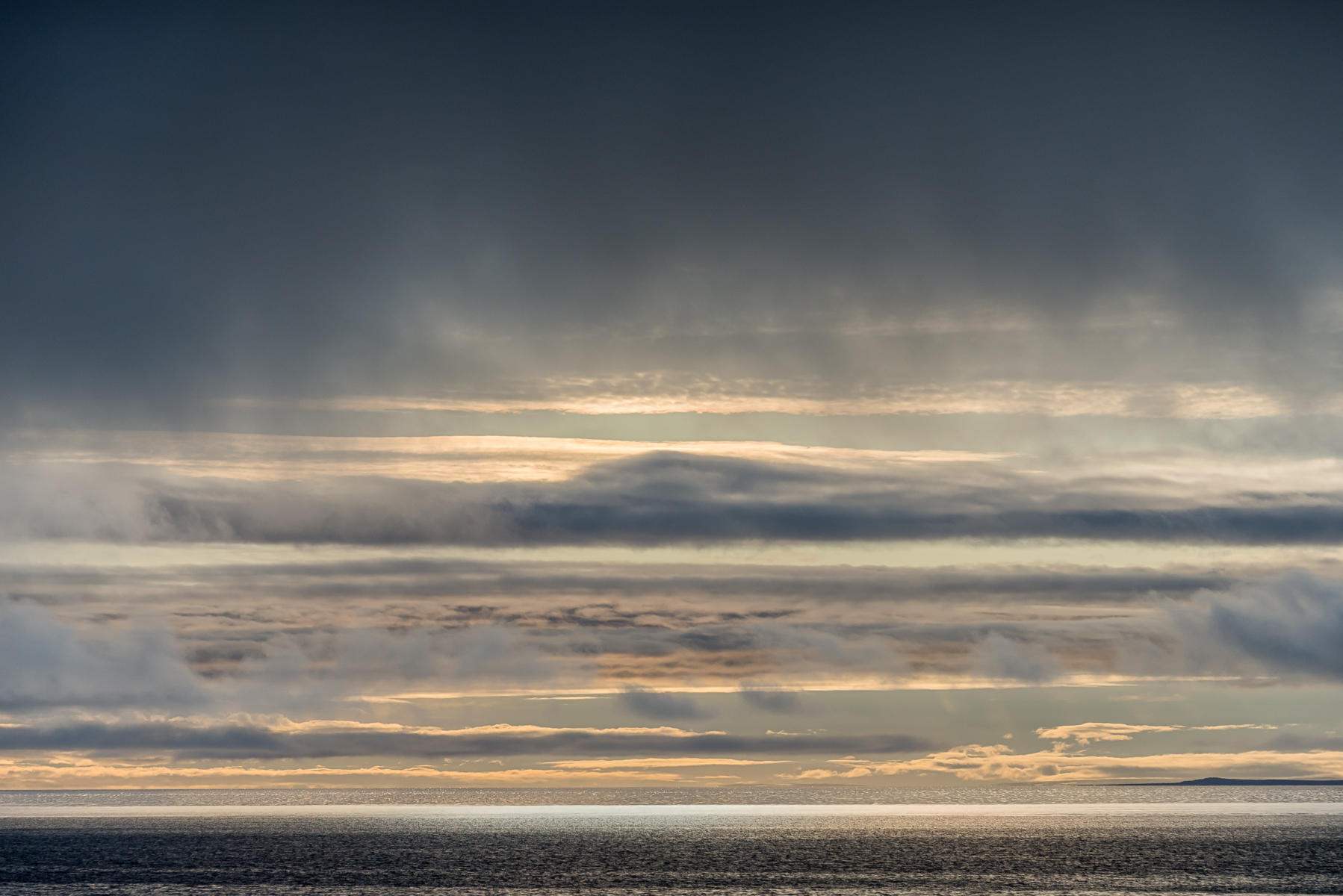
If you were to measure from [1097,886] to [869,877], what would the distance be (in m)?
31.9

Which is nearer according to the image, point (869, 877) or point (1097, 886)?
point (1097, 886)

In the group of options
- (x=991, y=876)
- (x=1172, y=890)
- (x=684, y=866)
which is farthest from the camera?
(x=684, y=866)

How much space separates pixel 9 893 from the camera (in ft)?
510

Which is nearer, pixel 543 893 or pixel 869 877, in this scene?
pixel 543 893

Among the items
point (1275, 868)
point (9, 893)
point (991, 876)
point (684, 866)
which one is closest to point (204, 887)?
point (9, 893)

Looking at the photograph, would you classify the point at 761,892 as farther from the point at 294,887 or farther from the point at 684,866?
the point at 294,887

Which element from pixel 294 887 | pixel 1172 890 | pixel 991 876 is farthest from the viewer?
pixel 991 876

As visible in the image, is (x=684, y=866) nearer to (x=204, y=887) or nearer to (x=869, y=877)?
(x=869, y=877)

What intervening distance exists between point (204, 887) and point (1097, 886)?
116 meters

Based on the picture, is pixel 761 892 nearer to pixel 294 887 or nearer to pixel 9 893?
pixel 294 887

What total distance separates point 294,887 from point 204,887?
12.0m

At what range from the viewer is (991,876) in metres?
175

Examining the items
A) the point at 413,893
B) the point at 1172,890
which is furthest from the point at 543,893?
the point at 1172,890

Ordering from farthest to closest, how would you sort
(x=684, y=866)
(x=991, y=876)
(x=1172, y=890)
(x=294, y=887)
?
(x=684, y=866) < (x=991, y=876) < (x=294, y=887) < (x=1172, y=890)
